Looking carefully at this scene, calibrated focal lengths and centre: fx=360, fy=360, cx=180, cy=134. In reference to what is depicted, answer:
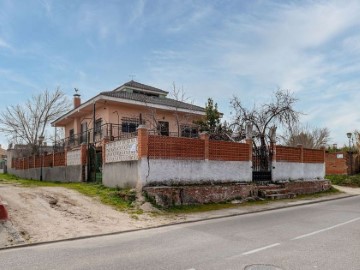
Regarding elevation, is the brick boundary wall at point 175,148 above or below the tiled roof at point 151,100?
below

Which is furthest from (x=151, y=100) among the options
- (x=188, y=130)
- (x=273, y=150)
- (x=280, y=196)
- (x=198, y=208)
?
(x=198, y=208)

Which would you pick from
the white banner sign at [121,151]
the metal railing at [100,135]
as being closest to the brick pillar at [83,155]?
the metal railing at [100,135]

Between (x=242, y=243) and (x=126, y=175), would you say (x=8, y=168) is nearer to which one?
(x=126, y=175)

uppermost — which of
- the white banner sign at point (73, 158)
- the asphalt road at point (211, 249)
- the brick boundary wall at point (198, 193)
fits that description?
the white banner sign at point (73, 158)

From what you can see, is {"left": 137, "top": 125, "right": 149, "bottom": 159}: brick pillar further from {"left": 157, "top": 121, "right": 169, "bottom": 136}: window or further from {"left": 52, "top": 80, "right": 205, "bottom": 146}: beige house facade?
{"left": 157, "top": 121, "right": 169, "bottom": 136}: window

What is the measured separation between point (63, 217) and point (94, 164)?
28.6 feet

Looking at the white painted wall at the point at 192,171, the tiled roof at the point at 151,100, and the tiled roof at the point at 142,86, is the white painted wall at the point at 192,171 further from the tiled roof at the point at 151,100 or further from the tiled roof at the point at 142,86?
the tiled roof at the point at 142,86

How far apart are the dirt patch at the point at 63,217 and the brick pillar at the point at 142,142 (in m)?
2.49

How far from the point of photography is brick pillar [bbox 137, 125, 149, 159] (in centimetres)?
1445

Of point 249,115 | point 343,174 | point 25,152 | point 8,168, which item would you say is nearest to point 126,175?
point 249,115

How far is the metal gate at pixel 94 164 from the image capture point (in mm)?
19538

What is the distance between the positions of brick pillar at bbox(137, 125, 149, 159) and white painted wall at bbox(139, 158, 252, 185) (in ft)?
0.81

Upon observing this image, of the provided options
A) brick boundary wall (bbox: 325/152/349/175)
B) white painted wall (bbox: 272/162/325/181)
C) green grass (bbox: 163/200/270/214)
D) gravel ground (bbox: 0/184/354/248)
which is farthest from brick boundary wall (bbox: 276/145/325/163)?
brick boundary wall (bbox: 325/152/349/175)

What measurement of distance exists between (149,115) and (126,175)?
10.5 meters
